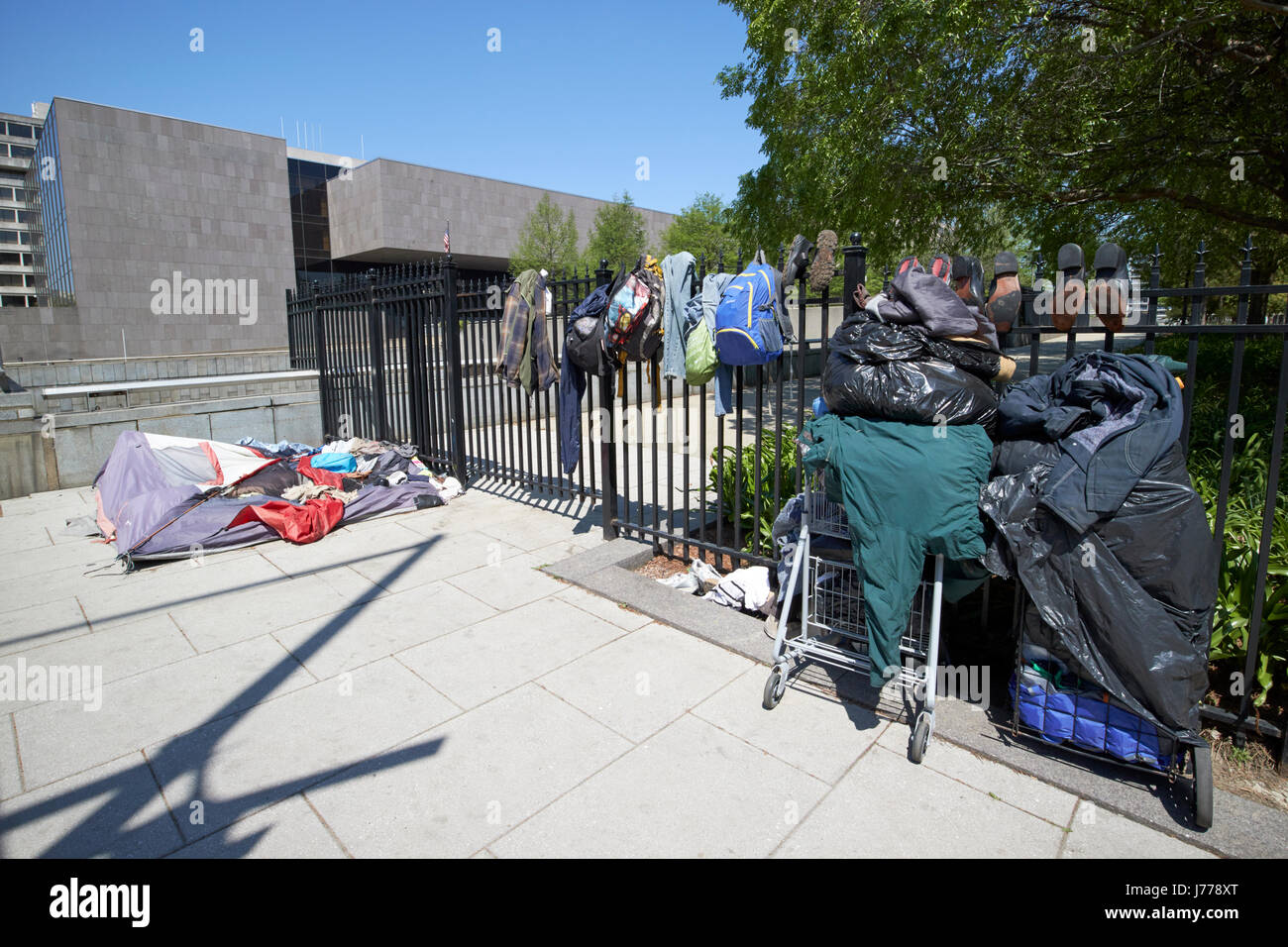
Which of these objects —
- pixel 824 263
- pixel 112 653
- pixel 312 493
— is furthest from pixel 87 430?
pixel 824 263

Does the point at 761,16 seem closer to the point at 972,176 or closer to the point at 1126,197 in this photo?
the point at 972,176

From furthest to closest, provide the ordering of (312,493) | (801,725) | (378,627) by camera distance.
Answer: (312,493) < (378,627) < (801,725)

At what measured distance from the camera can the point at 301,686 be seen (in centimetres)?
385

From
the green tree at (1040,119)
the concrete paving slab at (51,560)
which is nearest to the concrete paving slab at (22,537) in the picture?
the concrete paving slab at (51,560)

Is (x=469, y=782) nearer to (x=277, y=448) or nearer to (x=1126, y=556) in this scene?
(x=1126, y=556)

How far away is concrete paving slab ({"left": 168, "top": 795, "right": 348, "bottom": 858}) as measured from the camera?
2625mm

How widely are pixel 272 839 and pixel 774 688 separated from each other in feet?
7.38

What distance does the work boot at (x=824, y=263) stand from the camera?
12.7 ft

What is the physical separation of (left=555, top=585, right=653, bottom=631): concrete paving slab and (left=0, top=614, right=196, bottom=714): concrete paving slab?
234cm

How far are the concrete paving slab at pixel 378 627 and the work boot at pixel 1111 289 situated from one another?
12.6 ft

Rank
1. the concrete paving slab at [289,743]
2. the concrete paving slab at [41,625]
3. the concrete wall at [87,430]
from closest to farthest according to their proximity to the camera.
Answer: the concrete paving slab at [289,743], the concrete paving slab at [41,625], the concrete wall at [87,430]

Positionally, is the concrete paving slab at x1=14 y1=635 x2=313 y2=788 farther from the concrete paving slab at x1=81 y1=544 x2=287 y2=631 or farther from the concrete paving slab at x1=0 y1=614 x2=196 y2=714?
the concrete paving slab at x1=81 y1=544 x2=287 y2=631

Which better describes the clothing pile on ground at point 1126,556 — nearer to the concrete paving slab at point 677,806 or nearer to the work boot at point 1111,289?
the work boot at point 1111,289

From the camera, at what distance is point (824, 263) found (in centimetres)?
387
